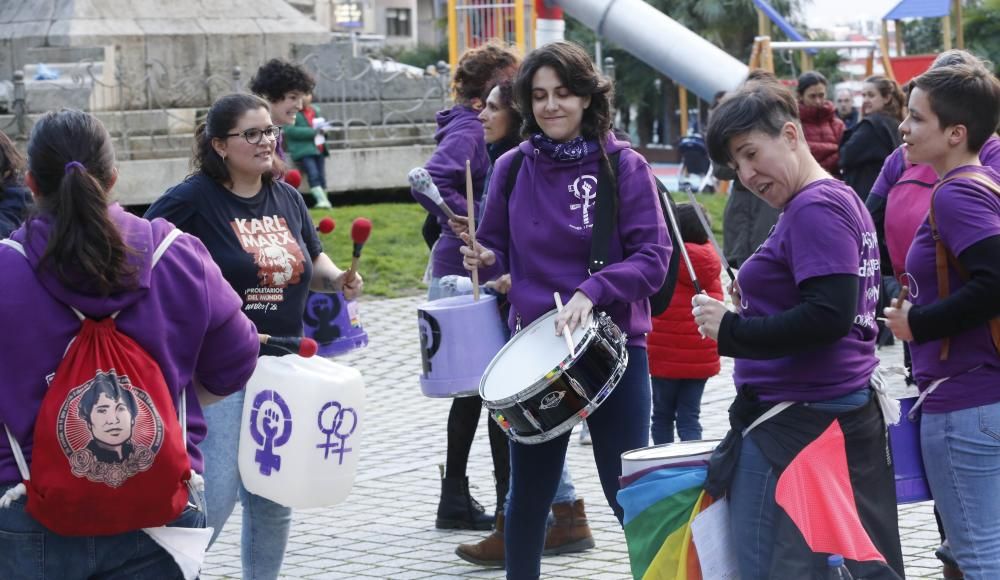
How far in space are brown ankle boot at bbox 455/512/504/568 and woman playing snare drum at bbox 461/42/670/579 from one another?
1.04m

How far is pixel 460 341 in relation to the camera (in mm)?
5273

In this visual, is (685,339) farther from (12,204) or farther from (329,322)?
(12,204)

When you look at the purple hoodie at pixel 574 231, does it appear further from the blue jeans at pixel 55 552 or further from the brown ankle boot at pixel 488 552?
the blue jeans at pixel 55 552

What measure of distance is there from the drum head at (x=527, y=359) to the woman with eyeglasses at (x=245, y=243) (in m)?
0.73

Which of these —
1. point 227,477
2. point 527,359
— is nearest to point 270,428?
point 227,477

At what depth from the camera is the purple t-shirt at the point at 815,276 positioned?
346 centimetres

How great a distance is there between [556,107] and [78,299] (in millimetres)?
1846

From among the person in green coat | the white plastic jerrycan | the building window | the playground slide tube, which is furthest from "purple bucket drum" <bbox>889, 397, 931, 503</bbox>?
the building window

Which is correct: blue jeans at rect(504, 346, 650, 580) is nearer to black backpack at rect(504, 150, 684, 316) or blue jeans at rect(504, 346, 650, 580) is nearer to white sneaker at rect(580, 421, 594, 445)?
black backpack at rect(504, 150, 684, 316)

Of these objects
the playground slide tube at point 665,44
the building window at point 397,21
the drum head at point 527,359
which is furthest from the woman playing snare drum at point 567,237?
the building window at point 397,21

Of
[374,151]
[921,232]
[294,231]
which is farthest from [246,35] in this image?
[921,232]

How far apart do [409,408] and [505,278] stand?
4.58 m

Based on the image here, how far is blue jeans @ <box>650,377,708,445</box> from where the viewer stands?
682cm

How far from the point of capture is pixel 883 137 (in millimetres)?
10008
